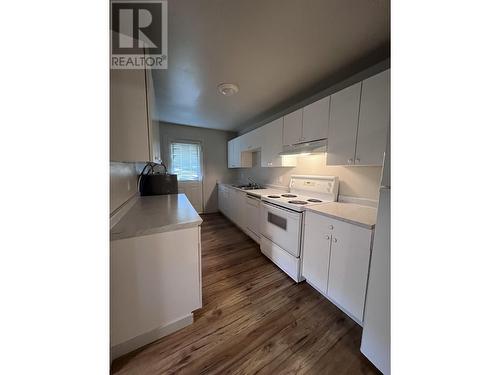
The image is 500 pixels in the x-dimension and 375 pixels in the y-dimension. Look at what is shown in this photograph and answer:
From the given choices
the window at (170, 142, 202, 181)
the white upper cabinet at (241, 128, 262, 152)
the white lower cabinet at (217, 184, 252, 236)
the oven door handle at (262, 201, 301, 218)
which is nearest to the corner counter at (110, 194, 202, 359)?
the oven door handle at (262, 201, 301, 218)

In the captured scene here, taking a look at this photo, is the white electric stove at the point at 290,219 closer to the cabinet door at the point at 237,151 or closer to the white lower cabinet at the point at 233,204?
the white lower cabinet at the point at 233,204

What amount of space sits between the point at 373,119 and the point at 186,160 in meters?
4.01

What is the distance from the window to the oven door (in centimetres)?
275

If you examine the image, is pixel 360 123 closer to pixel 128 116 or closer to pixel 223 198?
pixel 128 116

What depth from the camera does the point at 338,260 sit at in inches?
56.5

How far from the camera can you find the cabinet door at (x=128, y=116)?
43.3 inches

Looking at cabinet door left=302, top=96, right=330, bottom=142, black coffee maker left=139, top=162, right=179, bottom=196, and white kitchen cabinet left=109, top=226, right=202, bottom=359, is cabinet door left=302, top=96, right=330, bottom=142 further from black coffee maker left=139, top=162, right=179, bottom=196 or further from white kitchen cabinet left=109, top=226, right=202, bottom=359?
black coffee maker left=139, top=162, right=179, bottom=196

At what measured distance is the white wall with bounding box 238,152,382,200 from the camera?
176cm

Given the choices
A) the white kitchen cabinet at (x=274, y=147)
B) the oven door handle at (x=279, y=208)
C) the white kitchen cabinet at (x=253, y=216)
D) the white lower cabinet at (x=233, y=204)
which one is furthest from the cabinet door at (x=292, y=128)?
the white lower cabinet at (x=233, y=204)
